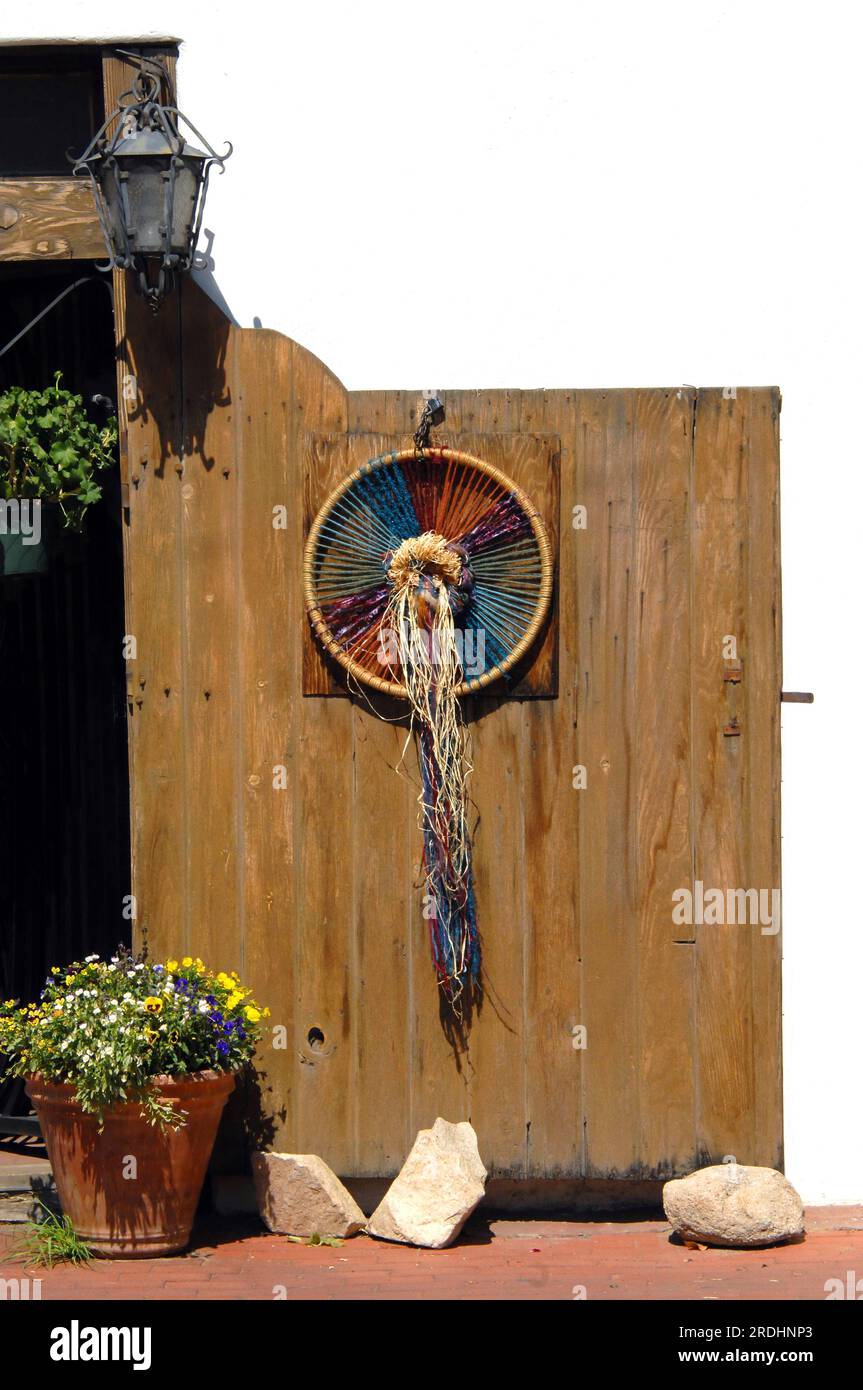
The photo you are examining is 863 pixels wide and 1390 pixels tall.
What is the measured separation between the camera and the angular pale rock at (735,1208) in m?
4.74

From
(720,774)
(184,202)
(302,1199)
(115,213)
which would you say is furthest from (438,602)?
(302,1199)

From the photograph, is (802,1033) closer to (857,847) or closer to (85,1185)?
(857,847)

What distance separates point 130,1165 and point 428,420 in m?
2.40

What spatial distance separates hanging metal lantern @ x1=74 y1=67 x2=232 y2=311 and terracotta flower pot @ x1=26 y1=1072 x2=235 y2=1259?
2397 millimetres

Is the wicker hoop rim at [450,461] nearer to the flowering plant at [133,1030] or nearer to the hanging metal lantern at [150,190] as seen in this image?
the hanging metal lantern at [150,190]

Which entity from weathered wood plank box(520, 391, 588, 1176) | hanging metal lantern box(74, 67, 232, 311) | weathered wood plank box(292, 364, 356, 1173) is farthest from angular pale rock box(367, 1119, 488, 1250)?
hanging metal lantern box(74, 67, 232, 311)

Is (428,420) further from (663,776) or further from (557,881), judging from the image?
(557,881)

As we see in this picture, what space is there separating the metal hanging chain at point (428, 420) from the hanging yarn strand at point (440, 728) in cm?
28

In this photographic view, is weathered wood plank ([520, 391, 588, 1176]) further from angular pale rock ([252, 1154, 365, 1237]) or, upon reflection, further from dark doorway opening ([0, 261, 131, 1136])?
dark doorway opening ([0, 261, 131, 1136])

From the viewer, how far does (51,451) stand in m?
5.04

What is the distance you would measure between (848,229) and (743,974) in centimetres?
234

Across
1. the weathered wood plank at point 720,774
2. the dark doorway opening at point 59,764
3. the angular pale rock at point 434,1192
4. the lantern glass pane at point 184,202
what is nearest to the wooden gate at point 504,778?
the weathered wood plank at point 720,774

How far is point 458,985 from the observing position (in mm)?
4980

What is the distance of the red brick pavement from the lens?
441 centimetres
